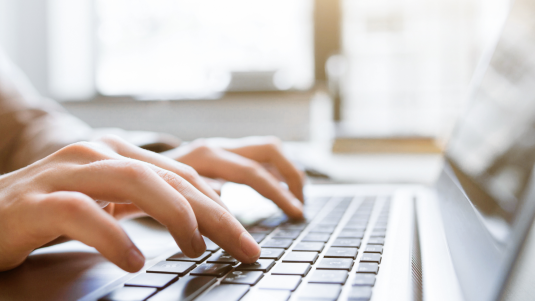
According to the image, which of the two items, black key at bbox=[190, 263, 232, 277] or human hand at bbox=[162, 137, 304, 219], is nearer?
black key at bbox=[190, 263, 232, 277]

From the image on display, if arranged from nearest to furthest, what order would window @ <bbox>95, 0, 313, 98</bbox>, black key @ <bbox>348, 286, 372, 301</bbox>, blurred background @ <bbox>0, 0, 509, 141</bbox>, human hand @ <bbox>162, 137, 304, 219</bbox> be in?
black key @ <bbox>348, 286, 372, 301</bbox> → human hand @ <bbox>162, 137, 304, 219</bbox> → blurred background @ <bbox>0, 0, 509, 141</bbox> → window @ <bbox>95, 0, 313, 98</bbox>

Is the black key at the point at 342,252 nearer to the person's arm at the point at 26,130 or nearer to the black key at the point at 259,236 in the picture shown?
the black key at the point at 259,236

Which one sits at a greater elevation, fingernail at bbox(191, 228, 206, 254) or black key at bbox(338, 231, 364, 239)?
fingernail at bbox(191, 228, 206, 254)

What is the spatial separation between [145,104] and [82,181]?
1603mm

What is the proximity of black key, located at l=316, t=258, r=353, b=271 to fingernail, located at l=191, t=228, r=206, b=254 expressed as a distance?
85mm

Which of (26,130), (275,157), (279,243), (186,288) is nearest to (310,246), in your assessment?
(279,243)

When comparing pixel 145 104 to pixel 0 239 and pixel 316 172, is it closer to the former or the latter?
pixel 316 172

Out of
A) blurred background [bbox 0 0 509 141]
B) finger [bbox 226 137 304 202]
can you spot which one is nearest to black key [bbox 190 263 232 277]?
finger [bbox 226 137 304 202]

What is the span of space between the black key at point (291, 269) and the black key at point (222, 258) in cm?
4

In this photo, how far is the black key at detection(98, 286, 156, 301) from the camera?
0.24 meters

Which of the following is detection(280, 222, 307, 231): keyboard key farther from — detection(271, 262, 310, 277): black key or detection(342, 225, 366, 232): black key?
detection(271, 262, 310, 277): black key

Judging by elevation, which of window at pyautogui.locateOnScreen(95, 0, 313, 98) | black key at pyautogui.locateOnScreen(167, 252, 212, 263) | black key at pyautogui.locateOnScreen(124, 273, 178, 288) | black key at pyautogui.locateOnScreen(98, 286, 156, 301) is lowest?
black key at pyautogui.locateOnScreen(167, 252, 212, 263)

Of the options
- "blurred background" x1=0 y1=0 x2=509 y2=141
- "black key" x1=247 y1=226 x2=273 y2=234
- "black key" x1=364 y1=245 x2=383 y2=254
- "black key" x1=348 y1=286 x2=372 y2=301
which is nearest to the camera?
"black key" x1=348 y1=286 x2=372 y2=301

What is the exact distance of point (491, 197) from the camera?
28cm
